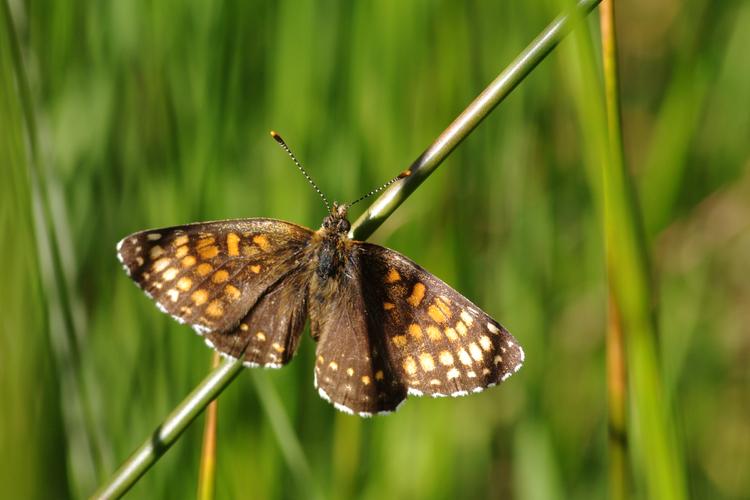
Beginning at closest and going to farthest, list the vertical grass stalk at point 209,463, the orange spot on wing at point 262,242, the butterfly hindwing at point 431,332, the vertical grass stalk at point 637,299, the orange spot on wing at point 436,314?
the vertical grass stalk at point 637,299 → the vertical grass stalk at point 209,463 → the butterfly hindwing at point 431,332 → the orange spot on wing at point 436,314 → the orange spot on wing at point 262,242

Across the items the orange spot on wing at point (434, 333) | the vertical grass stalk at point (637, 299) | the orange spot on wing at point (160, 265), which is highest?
the vertical grass stalk at point (637, 299)

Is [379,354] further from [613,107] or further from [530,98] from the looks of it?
[530,98]

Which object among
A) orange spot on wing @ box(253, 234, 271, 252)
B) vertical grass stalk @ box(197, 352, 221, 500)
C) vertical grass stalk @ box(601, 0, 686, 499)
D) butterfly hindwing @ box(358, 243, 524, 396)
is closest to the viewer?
vertical grass stalk @ box(601, 0, 686, 499)

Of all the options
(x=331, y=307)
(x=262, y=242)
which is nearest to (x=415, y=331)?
(x=331, y=307)

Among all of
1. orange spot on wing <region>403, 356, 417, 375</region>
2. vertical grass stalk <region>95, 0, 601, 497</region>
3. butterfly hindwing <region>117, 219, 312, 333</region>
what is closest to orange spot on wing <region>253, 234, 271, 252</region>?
butterfly hindwing <region>117, 219, 312, 333</region>

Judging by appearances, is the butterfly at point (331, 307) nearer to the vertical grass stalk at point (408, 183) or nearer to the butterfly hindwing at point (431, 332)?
the butterfly hindwing at point (431, 332)

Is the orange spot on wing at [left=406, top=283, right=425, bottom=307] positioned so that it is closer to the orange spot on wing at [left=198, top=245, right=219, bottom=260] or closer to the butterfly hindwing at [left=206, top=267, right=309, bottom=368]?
the butterfly hindwing at [left=206, top=267, right=309, bottom=368]

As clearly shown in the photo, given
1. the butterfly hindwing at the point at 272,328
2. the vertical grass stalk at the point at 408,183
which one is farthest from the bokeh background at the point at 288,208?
the vertical grass stalk at the point at 408,183
